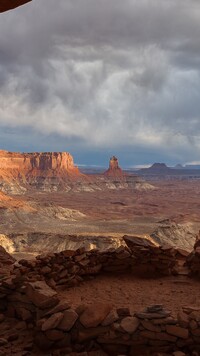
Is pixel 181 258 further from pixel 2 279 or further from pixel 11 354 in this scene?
pixel 11 354

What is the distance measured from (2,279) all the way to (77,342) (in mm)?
3931

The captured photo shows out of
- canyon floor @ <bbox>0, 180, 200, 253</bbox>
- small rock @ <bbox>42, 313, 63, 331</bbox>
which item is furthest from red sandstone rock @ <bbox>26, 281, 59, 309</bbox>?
canyon floor @ <bbox>0, 180, 200, 253</bbox>

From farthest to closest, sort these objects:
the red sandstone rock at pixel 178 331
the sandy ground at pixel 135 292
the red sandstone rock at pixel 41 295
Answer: the sandy ground at pixel 135 292
the red sandstone rock at pixel 41 295
the red sandstone rock at pixel 178 331

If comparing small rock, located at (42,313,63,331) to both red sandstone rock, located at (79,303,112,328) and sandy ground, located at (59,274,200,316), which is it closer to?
red sandstone rock, located at (79,303,112,328)

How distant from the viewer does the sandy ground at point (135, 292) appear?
10797 millimetres

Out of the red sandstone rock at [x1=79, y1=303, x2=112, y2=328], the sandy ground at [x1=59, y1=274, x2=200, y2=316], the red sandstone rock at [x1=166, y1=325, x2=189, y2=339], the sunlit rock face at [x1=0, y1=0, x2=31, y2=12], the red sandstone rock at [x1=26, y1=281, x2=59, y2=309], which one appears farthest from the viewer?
the sandy ground at [x1=59, y1=274, x2=200, y2=316]

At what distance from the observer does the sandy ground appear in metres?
10.8

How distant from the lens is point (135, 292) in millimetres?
Answer: 11812

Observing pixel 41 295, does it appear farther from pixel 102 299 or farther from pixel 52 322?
pixel 102 299

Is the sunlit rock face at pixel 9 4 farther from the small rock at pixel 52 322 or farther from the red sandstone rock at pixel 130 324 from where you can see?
the red sandstone rock at pixel 130 324

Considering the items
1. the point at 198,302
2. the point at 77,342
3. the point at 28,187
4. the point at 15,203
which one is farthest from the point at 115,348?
the point at 28,187

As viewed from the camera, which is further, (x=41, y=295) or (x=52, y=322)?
(x=41, y=295)

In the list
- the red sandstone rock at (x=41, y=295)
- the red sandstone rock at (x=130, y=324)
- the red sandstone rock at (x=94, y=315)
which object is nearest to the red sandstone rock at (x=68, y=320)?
the red sandstone rock at (x=94, y=315)

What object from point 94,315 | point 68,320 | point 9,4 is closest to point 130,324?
point 94,315
